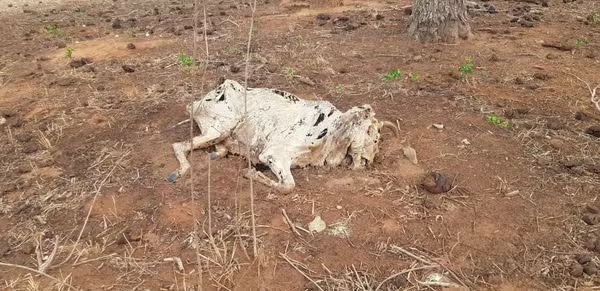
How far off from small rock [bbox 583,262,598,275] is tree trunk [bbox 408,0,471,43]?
170 inches

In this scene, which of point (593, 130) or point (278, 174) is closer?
point (278, 174)

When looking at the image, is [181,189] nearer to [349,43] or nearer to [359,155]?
[359,155]

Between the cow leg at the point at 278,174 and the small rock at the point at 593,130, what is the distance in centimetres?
273

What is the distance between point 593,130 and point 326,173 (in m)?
2.44

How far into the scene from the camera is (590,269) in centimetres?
313

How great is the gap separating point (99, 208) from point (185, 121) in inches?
57.6

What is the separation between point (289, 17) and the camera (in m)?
8.45

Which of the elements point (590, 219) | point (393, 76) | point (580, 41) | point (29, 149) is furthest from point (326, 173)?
point (580, 41)

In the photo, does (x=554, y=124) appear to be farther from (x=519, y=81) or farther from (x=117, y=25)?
(x=117, y=25)

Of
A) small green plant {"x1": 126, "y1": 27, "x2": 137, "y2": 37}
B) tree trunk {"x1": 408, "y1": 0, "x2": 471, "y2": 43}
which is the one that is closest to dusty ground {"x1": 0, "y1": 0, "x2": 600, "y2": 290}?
tree trunk {"x1": 408, "y1": 0, "x2": 471, "y2": 43}

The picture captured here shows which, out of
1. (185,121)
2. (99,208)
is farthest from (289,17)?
(99,208)

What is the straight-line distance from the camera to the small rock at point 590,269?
3123 millimetres

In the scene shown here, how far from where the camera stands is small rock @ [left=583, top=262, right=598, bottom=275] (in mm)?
3123

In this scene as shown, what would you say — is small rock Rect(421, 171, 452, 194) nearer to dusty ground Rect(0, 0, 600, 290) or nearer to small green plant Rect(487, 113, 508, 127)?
dusty ground Rect(0, 0, 600, 290)
